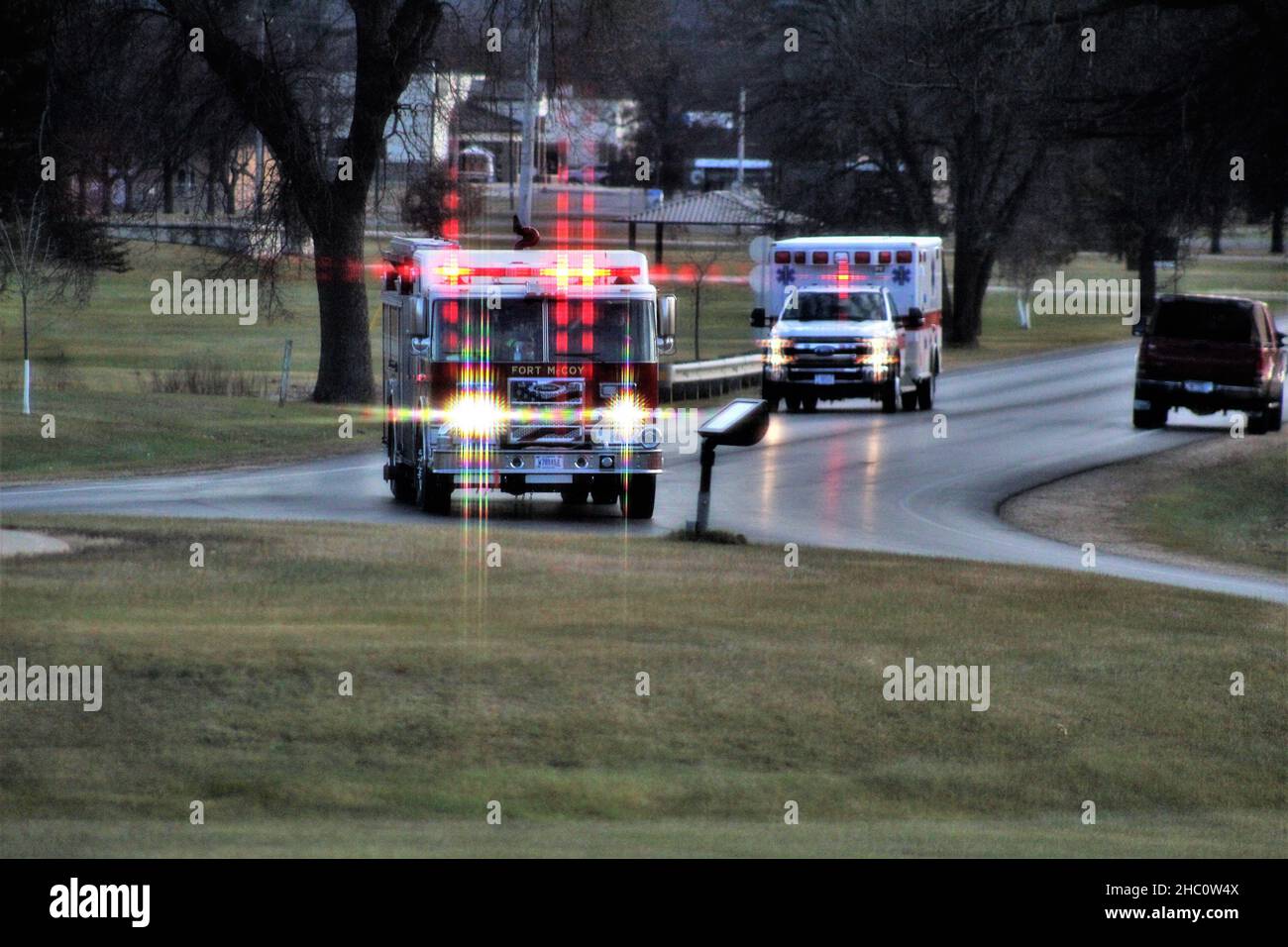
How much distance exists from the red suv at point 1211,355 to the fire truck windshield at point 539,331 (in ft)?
48.5

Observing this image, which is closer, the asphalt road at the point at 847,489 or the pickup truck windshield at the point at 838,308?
the asphalt road at the point at 847,489

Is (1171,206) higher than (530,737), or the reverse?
(1171,206)

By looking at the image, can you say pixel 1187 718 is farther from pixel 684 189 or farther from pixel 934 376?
pixel 684 189

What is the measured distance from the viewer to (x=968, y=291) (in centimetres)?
6141

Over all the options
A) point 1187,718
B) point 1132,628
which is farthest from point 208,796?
point 1132,628

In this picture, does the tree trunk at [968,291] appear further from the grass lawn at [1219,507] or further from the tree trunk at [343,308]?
the grass lawn at [1219,507]

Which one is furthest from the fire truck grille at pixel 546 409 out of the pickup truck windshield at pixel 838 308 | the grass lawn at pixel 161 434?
the pickup truck windshield at pixel 838 308

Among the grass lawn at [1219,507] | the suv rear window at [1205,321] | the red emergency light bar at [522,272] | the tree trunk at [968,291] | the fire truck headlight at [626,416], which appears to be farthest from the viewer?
the tree trunk at [968,291]

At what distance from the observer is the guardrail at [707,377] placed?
3861 cm

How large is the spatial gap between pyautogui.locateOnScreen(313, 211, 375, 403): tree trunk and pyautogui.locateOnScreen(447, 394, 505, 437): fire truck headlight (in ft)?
49.2

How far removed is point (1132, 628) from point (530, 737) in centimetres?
594

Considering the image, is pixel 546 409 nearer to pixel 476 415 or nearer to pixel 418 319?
pixel 476 415

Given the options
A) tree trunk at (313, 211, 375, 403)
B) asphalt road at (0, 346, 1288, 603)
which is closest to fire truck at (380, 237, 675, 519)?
asphalt road at (0, 346, 1288, 603)
